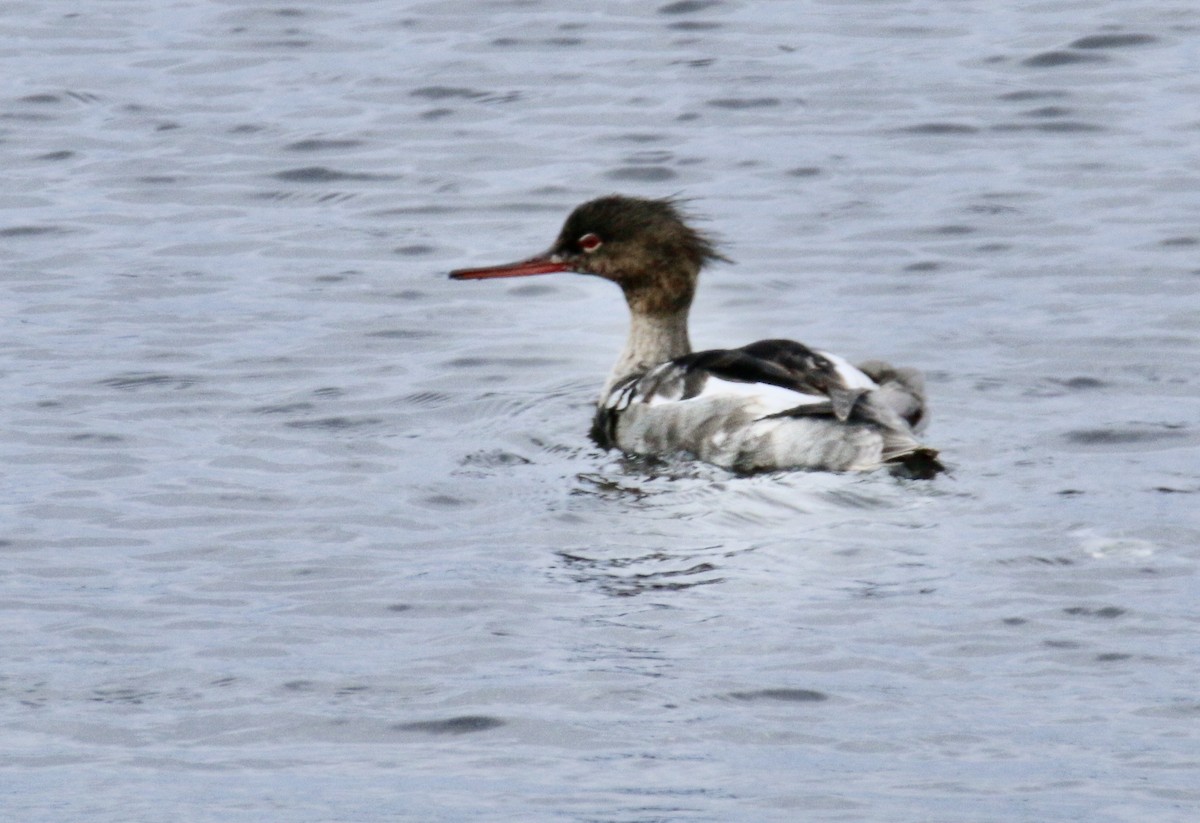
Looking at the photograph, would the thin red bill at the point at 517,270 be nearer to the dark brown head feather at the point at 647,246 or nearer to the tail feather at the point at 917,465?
the dark brown head feather at the point at 647,246

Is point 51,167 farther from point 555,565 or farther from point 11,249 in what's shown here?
point 555,565

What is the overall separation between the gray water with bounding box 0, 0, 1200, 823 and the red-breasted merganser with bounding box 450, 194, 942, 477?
0.17 meters

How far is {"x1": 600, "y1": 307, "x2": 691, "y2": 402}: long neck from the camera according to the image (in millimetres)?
10445

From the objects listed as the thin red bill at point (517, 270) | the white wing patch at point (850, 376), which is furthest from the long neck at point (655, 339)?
the white wing patch at point (850, 376)

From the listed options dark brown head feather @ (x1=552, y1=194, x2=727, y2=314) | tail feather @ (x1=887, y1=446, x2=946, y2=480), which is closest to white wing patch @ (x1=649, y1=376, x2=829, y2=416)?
tail feather @ (x1=887, y1=446, x2=946, y2=480)

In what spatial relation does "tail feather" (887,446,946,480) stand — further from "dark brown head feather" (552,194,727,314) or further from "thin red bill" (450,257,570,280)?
"thin red bill" (450,257,570,280)

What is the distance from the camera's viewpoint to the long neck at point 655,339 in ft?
34.3

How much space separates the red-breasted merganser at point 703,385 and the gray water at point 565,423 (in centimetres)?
17

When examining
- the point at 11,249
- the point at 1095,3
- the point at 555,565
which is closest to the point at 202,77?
the point at 11,249

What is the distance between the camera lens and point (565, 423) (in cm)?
1009

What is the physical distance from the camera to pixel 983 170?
13.4 meters

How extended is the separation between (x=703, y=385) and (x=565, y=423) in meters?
0.82

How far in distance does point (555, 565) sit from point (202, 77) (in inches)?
317

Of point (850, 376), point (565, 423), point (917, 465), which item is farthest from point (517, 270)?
point (917, 465)
